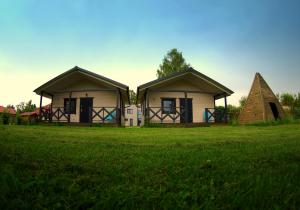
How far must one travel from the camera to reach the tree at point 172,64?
31625 mm

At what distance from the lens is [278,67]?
13133 mm

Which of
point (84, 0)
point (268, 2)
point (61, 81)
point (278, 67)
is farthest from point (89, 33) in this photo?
point (278, 67)

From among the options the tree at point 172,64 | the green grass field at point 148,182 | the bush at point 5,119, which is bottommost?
the green grass field at point 148,182

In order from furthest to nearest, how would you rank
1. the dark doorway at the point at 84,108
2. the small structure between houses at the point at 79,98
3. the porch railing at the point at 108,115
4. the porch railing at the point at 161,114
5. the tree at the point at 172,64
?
the tree at the point at 172,64, the dark doorway at the point at 84,108, the small structure between houses at the point at 79,98, the porch railing at the point at 161,114, the porch railing at the point at 108,115

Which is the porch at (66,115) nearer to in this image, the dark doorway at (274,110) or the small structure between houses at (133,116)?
the dark doorway at (274,110)

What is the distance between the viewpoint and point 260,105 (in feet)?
55.3

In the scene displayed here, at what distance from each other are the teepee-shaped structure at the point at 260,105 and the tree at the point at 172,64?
47.2 ft

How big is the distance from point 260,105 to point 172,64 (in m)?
17.0

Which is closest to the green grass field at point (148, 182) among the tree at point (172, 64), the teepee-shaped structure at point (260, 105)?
the teepee-shaped structure at point (260, 105)

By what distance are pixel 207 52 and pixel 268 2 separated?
7369mm

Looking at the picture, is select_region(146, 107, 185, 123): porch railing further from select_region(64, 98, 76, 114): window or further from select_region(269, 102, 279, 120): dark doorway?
select_region(269, 102, 279, 120): dark doorway

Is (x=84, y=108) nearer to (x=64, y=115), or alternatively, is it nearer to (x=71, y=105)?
(x=71, y=105)

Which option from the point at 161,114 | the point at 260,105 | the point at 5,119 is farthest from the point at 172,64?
the point at 5,119

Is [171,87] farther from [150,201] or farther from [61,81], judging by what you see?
[150,201]
